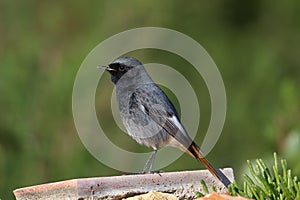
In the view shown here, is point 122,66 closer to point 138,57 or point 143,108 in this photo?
point 143,108

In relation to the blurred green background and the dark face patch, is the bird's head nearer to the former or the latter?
the dark face patch

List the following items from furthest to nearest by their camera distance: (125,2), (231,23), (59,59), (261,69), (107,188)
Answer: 1. (231,23)
2. (261,69)
3. (125,2)
4. (59,59)
5. (107,188)

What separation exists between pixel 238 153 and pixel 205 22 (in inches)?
57.1

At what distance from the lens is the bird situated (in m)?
4.51

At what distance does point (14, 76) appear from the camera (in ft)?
16.0

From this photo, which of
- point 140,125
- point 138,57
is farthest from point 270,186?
point 138,57

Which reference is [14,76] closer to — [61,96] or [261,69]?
[61,96]

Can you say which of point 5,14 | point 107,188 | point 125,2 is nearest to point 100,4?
point 125,2

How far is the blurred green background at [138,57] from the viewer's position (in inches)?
185

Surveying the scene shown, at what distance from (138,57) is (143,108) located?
1.34 metres

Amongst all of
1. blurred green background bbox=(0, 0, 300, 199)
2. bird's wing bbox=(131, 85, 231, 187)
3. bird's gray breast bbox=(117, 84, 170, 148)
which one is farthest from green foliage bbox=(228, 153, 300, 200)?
bird's gray breast bbox=(117, 84, 170, 148)

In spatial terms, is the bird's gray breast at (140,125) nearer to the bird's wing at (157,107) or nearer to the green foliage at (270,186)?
the bird's wing at (157,107)

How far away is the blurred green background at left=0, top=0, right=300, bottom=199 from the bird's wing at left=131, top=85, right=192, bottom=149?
52 cm

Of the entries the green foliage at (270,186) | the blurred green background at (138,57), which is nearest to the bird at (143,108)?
the blurred green background at (138,57)
